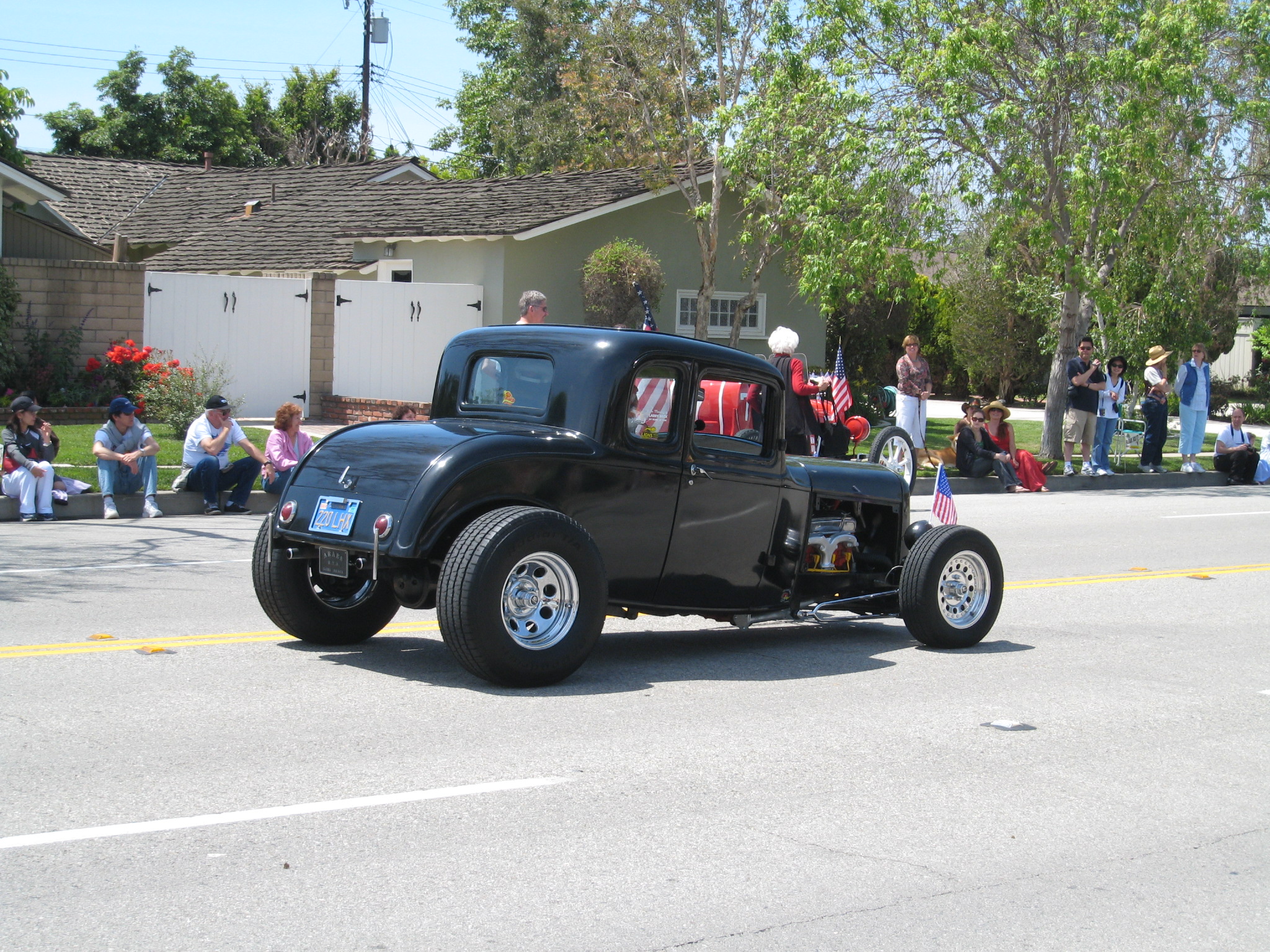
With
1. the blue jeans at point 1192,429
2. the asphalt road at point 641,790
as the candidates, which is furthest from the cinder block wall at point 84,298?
the blue jeans at point 1192,429

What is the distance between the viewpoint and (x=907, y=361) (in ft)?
61.4

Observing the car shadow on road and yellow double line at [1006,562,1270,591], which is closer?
the car shadow on road

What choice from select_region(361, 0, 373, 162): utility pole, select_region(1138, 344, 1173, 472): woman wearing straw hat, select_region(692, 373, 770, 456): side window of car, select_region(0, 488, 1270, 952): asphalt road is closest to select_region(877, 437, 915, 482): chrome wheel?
select_region(0, 488, 1270, 952): asphalt road

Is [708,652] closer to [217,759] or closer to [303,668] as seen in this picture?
[303,668]

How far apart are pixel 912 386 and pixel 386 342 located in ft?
33.3

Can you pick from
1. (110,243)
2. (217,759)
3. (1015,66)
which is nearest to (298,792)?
(217,759)

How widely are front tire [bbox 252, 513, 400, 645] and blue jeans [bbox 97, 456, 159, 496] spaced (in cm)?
695

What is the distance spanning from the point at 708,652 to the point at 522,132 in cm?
4261

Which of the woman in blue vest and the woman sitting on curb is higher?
the woman in blue vest

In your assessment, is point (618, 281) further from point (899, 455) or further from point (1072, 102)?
point (899, 455)

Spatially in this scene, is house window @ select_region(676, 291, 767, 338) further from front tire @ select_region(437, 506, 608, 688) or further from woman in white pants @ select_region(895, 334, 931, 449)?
front tire @ select_region(437, 506, 608, 688)

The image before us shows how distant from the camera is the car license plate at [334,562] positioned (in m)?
7.11

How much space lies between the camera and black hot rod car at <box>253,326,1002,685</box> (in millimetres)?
6898

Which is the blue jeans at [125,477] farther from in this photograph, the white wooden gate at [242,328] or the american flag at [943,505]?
the white wooden gate at [242,328]
